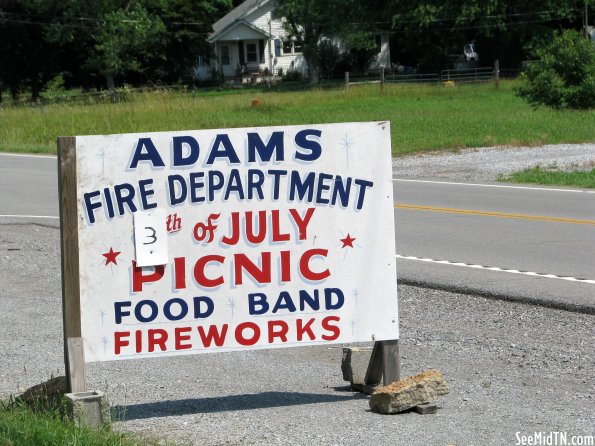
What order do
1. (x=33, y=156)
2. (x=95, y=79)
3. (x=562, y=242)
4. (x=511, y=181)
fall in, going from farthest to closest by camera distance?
(x=95, y=79), (x=33, y=156), (x=511, y=181), (x=562, y=242)

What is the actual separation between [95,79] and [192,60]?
7631 millimetres

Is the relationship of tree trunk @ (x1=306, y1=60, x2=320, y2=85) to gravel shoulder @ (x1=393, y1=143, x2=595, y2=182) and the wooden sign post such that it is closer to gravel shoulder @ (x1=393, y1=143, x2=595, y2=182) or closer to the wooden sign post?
gravel shoulder @ (x1=393, y1=143, x2=595, y2=182)

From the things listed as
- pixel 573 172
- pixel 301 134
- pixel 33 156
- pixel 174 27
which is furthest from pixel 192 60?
pixel 301 134

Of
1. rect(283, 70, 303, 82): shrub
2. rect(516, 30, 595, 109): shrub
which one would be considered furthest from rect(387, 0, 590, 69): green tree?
rect(516, 30, 595, 109): shrub

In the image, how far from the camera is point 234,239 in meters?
5.75

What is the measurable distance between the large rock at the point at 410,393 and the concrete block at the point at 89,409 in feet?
4.83

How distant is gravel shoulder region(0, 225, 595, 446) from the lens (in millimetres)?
5387

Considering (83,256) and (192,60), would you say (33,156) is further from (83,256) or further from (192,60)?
(192,60)

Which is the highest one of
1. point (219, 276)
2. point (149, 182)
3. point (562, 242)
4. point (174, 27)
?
point (174, 27)

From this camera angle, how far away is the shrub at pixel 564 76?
113 feet

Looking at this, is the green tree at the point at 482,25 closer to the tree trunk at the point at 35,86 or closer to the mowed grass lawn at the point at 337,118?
the mowed grass lawn at the point at 337,118

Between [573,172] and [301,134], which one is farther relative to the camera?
[573,172]

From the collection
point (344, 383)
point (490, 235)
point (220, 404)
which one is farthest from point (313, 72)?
point (220, 404)

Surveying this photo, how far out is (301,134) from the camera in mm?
5820
